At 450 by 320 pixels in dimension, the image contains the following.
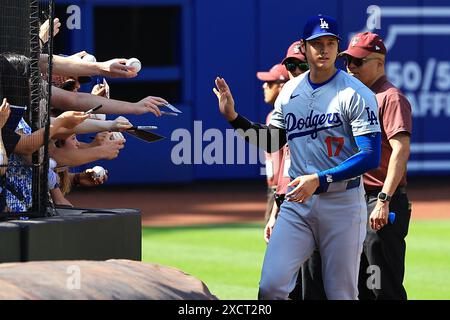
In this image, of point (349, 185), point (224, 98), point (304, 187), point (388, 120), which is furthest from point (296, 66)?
point (304, 187)

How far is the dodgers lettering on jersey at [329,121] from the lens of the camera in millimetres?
6059

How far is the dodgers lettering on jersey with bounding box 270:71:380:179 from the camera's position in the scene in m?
6.06

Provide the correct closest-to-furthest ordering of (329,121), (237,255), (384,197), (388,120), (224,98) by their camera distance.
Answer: (329,121), (224,98), (384,197), (388,120), (237,255)

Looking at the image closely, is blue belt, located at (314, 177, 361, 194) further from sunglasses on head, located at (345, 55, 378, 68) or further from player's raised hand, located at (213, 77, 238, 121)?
sunglasses on head, located at (345, 55, 378, 68)

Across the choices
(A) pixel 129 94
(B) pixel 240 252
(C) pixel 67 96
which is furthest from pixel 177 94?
(C) pixel 67 96

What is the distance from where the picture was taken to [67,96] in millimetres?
6488

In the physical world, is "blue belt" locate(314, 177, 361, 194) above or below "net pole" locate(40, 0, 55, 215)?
below

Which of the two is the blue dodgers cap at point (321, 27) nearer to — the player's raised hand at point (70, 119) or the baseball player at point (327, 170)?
the baseball player at point (327, 170)

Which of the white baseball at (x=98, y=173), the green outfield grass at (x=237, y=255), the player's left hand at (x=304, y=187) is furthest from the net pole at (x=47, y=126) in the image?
the green outfield grass at (x=237, y=255)

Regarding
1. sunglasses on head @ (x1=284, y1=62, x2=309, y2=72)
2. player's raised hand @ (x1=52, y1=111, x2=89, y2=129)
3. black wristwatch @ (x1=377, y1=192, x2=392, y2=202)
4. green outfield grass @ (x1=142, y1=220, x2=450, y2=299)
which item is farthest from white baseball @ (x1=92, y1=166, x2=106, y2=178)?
green outfield grass @ (x1=142, y1=220, x2=450, y2=299)

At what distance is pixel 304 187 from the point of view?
5.90m

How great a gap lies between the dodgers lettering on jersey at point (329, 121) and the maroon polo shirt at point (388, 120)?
87 cm

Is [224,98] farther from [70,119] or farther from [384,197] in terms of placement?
[384,197]

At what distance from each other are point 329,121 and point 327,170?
0.30 meters
